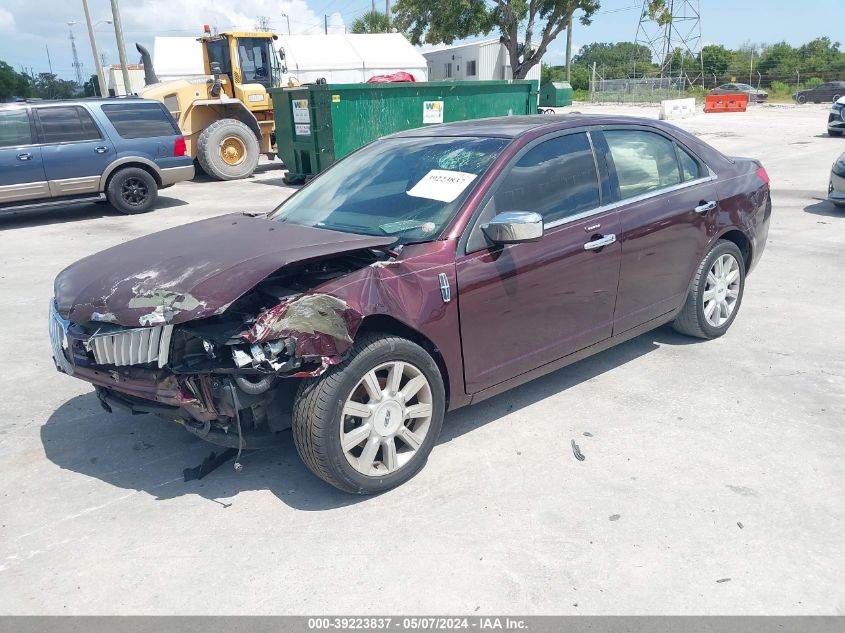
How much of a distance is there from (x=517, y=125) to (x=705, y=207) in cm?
154

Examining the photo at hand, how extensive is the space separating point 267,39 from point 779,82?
160ft

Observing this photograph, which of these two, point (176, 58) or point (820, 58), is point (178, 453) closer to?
point (176, 58)

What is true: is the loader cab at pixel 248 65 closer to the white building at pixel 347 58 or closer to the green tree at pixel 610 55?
the white building at pixel 347 58

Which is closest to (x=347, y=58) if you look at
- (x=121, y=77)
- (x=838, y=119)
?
(x=838, y=119)

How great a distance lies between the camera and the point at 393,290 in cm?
335

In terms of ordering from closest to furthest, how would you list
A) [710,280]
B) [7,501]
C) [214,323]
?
[214,323] → [7,501] → [710,280]

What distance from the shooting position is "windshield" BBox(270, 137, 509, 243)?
377 cm

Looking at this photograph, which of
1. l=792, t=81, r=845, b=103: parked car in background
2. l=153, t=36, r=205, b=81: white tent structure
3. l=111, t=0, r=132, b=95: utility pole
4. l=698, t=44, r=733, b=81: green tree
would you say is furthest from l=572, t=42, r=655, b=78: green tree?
l=111, t=0, r=132, b=95: utility pole

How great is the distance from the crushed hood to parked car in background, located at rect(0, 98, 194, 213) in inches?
329

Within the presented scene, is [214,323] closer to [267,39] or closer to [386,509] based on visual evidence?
[386,509]

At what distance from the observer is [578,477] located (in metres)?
3.57

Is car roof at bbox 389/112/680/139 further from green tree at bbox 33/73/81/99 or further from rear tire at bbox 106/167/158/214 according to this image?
green tree at bbox 33/73/81/99

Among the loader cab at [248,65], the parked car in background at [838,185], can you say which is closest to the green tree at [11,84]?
the loader cab at [248,65]
